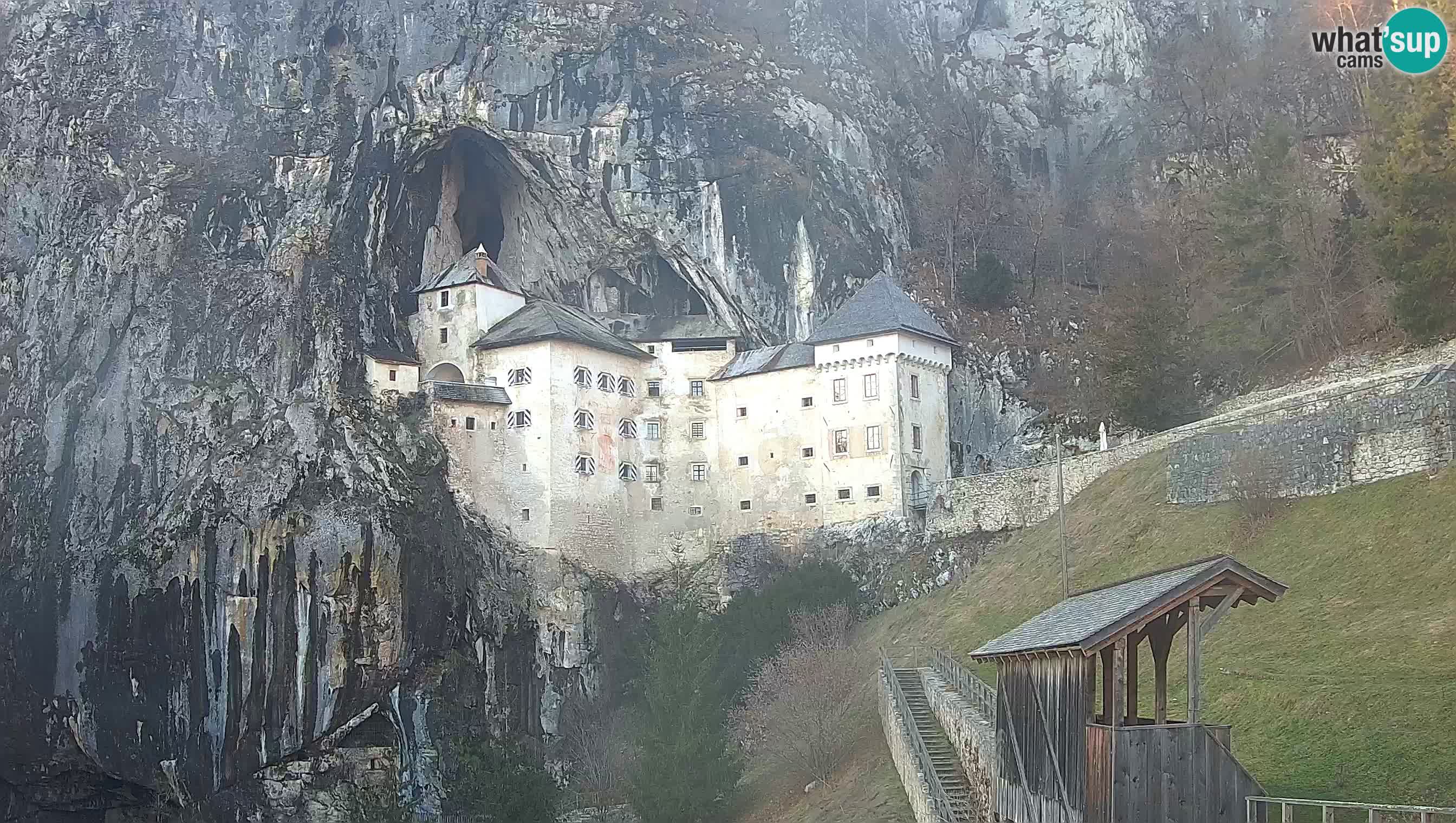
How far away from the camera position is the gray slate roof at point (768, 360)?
54.2 m

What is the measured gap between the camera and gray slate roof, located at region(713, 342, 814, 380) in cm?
5422

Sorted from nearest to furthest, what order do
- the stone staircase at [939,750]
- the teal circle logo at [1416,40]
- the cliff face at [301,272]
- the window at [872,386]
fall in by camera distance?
the stone staircase at [939,750] < the teal circle logo at [1416,40] < the cliff face at [301,272] < the window at [872,386]

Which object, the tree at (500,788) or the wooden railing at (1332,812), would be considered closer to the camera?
the wooden railing at (1332,812)

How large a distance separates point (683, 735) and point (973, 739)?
15604 millimetres

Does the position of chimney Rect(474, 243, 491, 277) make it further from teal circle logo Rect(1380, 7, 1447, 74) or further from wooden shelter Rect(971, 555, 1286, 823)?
wooden shelter Rect(971, 555, 1286, 823)

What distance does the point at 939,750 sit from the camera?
94.1 feet

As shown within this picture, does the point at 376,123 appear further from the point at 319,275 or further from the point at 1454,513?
the point at 1454,513

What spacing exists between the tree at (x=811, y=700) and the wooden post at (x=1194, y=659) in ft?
63.8

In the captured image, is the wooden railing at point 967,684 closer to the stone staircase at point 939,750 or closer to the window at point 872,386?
the stone staircase at point 939,750

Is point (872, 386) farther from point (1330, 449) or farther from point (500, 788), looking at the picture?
point (1330, 449)

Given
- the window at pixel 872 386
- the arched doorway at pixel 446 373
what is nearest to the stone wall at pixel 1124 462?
the window at pixel 872 386

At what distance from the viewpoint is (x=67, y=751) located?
5228cm

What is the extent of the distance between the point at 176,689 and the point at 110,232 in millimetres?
17443

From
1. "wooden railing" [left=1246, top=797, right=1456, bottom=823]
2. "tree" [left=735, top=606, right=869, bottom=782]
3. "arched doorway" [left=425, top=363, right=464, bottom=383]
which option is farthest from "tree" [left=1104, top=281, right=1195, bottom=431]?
"wooden railing" [left=1246, top=797, right=1456, bottom=823]
